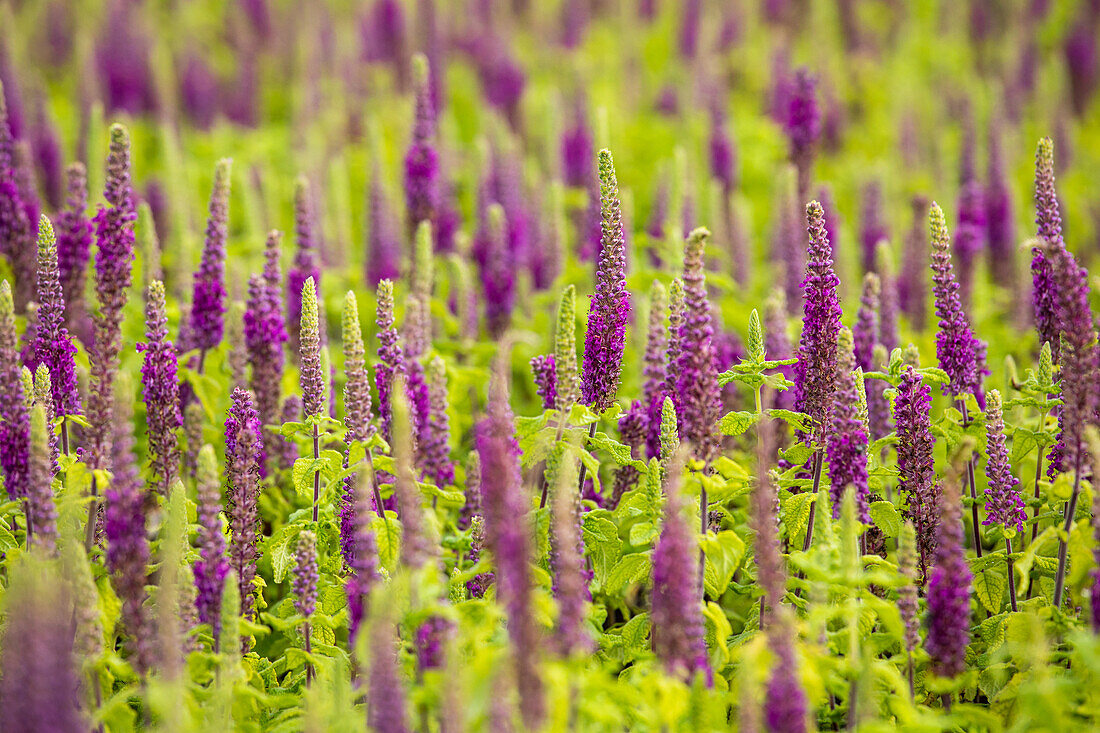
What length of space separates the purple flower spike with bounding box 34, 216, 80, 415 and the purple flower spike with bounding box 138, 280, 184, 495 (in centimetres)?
31

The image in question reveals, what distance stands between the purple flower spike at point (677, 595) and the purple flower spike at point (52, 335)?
2.54m

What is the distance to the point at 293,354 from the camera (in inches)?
245

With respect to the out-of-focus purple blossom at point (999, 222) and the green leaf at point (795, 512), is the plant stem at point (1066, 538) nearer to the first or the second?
the green leaf at point (795, 512)

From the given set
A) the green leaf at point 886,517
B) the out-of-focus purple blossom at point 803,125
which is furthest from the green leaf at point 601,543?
the out-of-focus purple blossom at point 803,125

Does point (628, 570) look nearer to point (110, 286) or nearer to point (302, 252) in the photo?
point (110, 286)

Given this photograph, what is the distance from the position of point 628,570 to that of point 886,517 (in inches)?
41.5

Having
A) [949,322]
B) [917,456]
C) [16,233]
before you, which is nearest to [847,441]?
[917,456]

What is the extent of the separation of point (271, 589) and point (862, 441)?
9.11 feet

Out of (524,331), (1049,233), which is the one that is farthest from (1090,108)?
(1049,233)

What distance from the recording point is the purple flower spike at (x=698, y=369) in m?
3.72

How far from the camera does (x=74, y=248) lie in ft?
17.8

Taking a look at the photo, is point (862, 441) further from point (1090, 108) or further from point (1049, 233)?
point (1090, 108)

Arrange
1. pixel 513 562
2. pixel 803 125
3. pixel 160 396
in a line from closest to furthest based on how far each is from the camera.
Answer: pixel 513 562
pixel 160 396
pixel 803 125

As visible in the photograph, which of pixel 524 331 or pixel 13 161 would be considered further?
pixel 524 331
